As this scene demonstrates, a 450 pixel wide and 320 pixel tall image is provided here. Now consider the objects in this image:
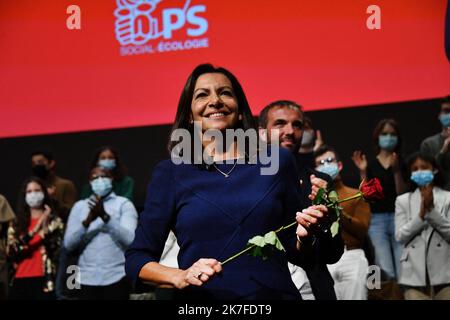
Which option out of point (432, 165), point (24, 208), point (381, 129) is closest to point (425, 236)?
point (432, 165)

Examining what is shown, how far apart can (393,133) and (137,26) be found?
6.65 ft

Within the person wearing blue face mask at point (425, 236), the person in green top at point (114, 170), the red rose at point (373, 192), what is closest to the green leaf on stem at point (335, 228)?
the red rose at point (373, 192)

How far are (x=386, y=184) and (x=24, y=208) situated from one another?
103 inches

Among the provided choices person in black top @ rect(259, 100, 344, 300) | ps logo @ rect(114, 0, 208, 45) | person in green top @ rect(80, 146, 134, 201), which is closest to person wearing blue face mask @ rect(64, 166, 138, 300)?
person in green top @ rect(80, 146, 134, 201)

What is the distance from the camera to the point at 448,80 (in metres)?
5.71

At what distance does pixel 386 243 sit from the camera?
5.39m

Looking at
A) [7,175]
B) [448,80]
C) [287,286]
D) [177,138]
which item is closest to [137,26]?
[7,175]

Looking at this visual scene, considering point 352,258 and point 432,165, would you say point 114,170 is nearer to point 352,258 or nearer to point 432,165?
point 352,258

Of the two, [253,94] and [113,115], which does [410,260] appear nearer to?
[253,94]

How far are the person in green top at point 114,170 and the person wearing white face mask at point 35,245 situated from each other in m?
0.31

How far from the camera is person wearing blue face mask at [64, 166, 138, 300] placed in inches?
212

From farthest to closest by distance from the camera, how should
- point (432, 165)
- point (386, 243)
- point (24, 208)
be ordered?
point (24, 208) < point (386, 243) < point (432, 165)

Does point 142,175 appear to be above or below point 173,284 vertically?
above

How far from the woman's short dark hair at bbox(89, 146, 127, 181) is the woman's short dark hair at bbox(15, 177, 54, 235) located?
0.38 metres
